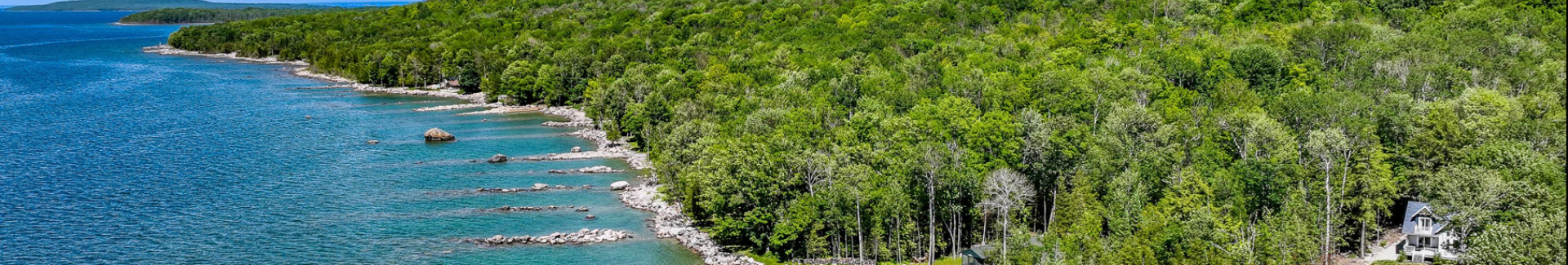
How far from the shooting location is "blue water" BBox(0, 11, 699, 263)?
199ft

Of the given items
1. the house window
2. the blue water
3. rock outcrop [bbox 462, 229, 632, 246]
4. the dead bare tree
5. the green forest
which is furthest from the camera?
rock outcrop [bbox 462, 229, 632, 246]

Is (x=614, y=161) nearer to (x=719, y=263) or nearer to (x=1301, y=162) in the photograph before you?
(x=719, y=263)

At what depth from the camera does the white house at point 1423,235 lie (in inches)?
2159

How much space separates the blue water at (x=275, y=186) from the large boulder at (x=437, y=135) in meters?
0.93

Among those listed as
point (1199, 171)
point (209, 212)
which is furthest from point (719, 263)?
point (209, 212)

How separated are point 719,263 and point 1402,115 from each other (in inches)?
1627

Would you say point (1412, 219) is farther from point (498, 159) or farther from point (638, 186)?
point (498, 159)

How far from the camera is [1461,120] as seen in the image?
62844mm

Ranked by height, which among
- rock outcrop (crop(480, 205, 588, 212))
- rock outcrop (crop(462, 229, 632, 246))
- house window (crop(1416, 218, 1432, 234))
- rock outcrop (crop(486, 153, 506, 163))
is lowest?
rock outcrop (crop(462, 229, 632, 246))

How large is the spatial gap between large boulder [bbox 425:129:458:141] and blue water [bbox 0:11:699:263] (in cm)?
93

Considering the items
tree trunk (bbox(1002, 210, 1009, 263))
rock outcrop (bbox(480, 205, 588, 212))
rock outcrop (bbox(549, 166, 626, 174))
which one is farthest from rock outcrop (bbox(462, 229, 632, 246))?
tree trunk (bbox(1002, 210, 1009, 263))

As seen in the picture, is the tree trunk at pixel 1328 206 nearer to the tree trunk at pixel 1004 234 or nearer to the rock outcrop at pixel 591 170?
the tree trunk at pixel 1004 234

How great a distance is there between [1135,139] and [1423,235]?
14.8m

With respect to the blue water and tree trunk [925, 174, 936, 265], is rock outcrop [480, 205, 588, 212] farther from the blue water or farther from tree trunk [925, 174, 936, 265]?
tree trunk [925, 174, 936, 265]
